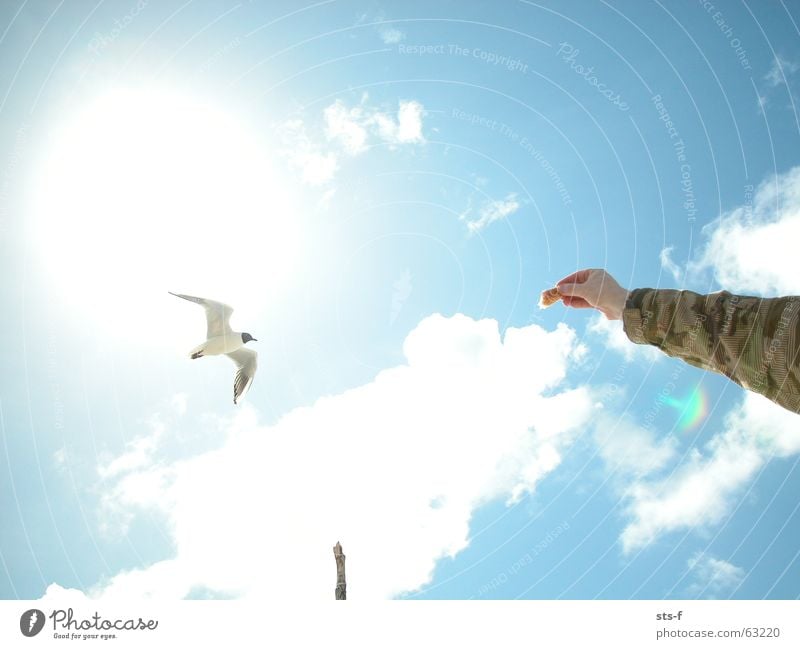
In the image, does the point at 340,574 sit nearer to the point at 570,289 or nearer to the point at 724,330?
the point at 570,289

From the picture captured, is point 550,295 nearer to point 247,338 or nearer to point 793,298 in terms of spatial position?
point 793,298

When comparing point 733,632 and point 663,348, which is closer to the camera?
point 663,348

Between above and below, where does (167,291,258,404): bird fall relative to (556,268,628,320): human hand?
above

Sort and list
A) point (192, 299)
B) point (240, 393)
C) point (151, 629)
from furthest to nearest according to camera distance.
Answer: point (240, 393) < point (192, 299) < point (151, 629)

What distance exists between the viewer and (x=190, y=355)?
2297cm

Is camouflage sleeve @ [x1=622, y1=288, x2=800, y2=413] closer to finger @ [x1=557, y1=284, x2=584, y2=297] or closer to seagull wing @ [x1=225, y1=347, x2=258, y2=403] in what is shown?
finger @ [x1=557, y1=284, x2=584, y2=297]

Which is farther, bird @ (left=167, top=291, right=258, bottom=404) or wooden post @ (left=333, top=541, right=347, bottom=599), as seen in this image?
bird @ (left=167, top=291, right=258, bottom=404)

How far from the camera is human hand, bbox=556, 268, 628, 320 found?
16.8ft

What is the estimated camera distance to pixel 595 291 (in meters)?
5.23

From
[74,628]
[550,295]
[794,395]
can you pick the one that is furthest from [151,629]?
[794,395]

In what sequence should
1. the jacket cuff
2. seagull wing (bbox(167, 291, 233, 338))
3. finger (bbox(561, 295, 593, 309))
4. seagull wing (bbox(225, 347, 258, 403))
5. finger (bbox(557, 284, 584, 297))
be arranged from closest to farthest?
the jacket cuff, finger (bbox(557, 284, 584, 297)), finger (bbox(561, 295, 593, 309)), seagull wing (bbox(167, 291, 233, 338)), seagull wing (bbox(225, 347, 258, 403))

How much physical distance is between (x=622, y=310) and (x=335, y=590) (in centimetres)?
903

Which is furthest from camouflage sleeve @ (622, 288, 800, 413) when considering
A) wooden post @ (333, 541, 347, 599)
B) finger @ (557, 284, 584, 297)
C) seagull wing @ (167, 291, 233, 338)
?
seagull wing @ (167, 291, 233, 338)

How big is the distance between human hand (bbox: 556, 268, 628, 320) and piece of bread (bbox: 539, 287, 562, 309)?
0.45 ft
